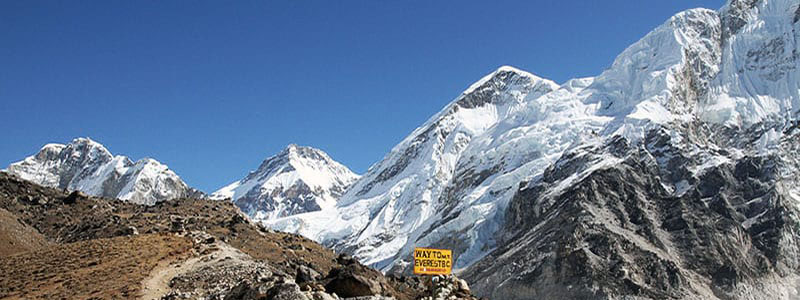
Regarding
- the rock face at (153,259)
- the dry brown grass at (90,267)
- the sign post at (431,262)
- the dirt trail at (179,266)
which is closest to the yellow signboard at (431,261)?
the sign post at (431,262)

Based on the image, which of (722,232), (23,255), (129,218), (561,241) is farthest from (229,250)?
(722,232)

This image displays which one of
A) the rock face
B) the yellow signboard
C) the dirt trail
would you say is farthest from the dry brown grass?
the yellow signboard

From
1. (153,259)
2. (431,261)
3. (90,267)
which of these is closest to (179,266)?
(153,259)

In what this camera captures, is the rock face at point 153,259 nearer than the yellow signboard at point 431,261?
Yes

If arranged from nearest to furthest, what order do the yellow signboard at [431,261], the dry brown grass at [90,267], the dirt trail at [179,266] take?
the dirt trail at [179,266] < the dry brown grass at [90,267] < the yellow signboard at [431,261]

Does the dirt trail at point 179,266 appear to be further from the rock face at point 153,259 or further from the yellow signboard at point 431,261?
the yellow signboard at point 431,261

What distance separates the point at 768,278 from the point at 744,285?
8.06 meters

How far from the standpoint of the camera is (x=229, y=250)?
148 ft

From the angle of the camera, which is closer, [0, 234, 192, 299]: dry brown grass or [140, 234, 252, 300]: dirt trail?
[140, 234, 252, 300]: dirt trail

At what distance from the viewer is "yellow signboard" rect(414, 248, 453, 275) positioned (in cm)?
3653

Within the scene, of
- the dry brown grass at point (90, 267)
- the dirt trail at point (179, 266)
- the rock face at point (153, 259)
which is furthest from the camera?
the dry brown grass at point (90, 267)

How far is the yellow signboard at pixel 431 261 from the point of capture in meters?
36.5

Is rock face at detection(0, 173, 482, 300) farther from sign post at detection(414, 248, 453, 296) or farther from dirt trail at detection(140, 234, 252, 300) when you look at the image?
sign post at detection(414, 248, 453, 296)

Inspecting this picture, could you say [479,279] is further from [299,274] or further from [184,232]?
[299,274]
